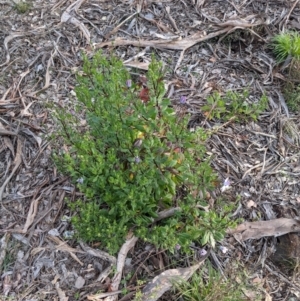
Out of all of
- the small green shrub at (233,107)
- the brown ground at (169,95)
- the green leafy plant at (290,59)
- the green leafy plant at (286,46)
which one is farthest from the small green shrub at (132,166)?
the green leafy plant at (286,46)

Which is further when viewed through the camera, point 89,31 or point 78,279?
point 89,31

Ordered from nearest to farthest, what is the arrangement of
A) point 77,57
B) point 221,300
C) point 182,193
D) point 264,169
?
point 221,300
point 182,193
point 264,169
point 77,57

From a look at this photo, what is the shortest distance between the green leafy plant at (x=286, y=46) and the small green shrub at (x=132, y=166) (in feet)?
4.49

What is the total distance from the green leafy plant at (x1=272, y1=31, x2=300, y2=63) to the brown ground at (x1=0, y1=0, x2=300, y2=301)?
69 mm

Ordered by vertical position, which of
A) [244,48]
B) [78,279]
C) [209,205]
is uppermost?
[244,48]

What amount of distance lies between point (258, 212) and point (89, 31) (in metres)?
1.96

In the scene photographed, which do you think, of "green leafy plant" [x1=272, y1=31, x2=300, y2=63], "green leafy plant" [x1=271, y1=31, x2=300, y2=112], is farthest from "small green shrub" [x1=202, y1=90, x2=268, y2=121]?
"green leafy plant" [x1=272, y1=31, x2=300, y2=63]

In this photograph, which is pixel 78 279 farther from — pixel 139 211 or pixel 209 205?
pixel 209 205

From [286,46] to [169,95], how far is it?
99 cm

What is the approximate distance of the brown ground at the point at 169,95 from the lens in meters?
2.96

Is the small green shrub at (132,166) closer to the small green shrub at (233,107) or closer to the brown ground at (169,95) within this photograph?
the brown ground at (169,95)

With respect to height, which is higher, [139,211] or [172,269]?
[139,211]

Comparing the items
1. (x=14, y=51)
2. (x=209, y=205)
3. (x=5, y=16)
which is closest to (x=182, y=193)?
(x=209, y=205)

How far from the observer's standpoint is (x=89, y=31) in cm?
406
